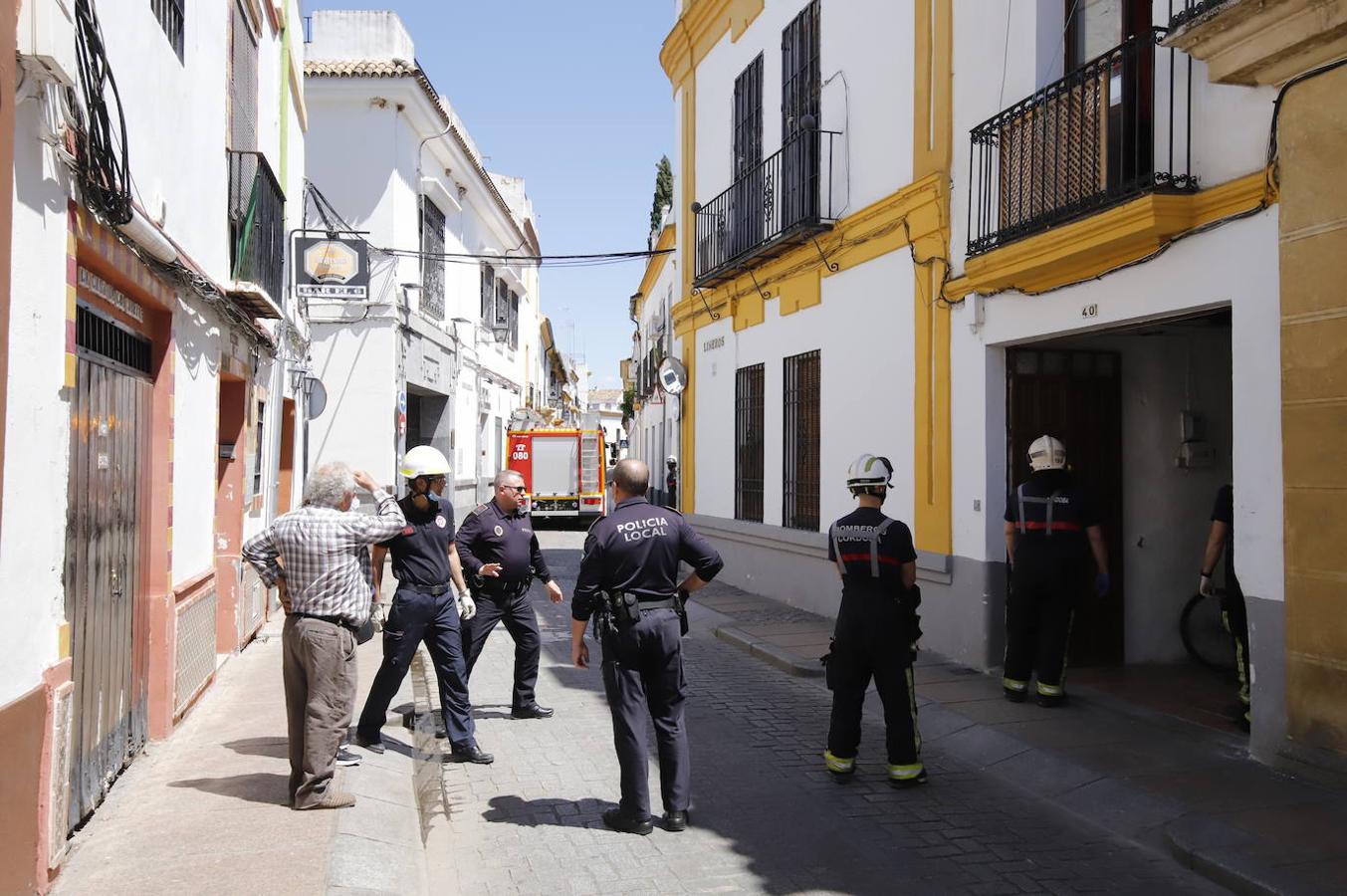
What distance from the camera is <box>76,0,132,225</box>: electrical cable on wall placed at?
14.3 feet

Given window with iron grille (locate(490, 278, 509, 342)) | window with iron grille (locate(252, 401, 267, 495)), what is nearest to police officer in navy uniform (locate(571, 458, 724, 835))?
window with iron grille (locate(252, 401, 267, 495))

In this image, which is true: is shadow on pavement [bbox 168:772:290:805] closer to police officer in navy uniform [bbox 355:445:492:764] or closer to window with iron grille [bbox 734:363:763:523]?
police officer in navy uniform [bbox 355:445:492:764]

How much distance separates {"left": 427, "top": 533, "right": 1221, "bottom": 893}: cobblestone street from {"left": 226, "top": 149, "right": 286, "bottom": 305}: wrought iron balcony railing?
4.31 meters

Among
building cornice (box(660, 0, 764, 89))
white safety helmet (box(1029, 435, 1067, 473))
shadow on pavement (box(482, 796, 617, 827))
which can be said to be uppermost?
building cornice (box(660, 0, 764, 89))

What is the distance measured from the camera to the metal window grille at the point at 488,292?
1018 inches

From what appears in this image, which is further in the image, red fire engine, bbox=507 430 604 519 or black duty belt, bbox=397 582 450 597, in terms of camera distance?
red fire engine, bbox=507 430 604 519

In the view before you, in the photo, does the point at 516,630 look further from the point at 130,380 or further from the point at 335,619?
the point at 130,380

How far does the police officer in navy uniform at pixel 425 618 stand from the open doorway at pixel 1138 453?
14.7 ft

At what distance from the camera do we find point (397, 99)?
59.9 feet

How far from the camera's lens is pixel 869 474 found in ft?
20.3

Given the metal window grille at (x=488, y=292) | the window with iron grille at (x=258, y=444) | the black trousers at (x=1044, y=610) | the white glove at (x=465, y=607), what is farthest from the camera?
the metal window grille at (x=488, y=292)

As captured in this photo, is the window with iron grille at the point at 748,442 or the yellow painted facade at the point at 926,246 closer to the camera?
the yellow painted facade at the point at 926,246

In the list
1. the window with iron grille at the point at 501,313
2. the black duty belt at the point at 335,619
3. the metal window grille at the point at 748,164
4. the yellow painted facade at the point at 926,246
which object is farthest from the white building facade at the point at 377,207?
the black duty belt at the point at 335,619

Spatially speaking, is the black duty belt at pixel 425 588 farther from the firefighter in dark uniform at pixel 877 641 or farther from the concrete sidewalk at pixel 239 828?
the firefighter in dark uniform at pixel 877 641
